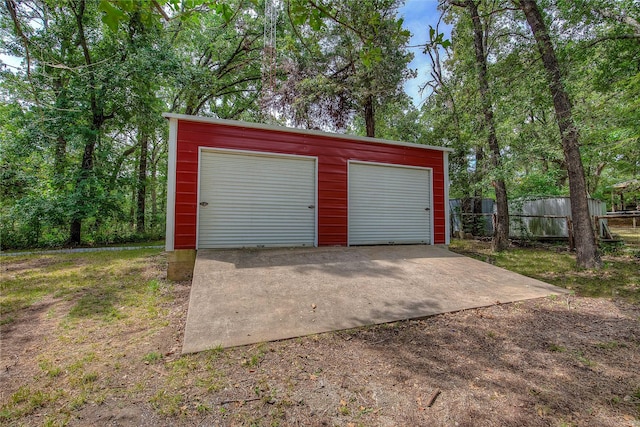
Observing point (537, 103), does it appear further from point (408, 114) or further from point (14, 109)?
point (14, 109)

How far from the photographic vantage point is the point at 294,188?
583 centimetres

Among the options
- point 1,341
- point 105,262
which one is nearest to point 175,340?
point 1,341

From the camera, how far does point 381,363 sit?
7.33 feet

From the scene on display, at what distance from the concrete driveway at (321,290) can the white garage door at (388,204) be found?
110 cm

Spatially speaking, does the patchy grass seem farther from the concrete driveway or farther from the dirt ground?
the dirt ground

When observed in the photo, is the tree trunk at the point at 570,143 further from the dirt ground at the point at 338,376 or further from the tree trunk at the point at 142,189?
the tree trunk at the point at 142,189

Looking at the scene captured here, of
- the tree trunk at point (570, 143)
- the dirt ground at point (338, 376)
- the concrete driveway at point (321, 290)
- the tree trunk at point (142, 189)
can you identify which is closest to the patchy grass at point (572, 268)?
the tree trunk at point (570, 143)

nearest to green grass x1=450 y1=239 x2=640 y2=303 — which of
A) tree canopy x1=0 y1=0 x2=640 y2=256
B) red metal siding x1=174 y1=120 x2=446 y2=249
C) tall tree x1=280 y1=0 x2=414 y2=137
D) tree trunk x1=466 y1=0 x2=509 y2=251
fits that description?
tree trunk x1=466 y1=0 x2=509 y2=251

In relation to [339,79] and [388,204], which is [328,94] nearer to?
[339,79]

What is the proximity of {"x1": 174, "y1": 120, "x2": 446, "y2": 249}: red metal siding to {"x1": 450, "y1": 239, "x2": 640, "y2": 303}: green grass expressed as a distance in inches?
70.2

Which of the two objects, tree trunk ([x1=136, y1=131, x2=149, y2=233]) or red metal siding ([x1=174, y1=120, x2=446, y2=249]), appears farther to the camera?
tree trunk ([x1=136, y1=131, x2=149, y2=233])

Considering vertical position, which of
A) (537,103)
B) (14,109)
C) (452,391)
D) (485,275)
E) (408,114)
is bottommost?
(452,391)

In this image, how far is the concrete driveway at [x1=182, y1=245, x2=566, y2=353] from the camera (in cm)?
277

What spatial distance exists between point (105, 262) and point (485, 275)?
25.5 ft
